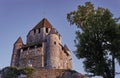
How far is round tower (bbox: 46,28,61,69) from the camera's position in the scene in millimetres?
47250

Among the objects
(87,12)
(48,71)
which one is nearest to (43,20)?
(48,71)

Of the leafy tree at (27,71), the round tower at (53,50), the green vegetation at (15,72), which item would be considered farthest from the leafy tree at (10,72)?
the round tower at (53,50)

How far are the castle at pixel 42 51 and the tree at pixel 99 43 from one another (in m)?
26.2

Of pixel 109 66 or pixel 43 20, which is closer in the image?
pixel 109 66

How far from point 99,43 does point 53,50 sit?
29181mm

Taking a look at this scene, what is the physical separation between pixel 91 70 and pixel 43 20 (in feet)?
125

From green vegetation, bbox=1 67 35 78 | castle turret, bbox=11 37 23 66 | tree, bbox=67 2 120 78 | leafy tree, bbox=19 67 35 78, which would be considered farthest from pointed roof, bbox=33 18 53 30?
tree, bbox=67 2 120 78

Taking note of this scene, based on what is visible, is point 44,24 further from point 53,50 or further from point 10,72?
point 10,72

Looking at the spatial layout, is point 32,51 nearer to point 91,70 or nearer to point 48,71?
point 48,71

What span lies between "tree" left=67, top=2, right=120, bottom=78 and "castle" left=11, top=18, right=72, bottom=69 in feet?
86.0

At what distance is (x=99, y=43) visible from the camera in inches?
782

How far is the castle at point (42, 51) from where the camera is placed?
1891 inches

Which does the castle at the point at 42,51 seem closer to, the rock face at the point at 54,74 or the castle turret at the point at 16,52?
the castle turret at the point at 16,52

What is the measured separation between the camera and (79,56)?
808 inches
